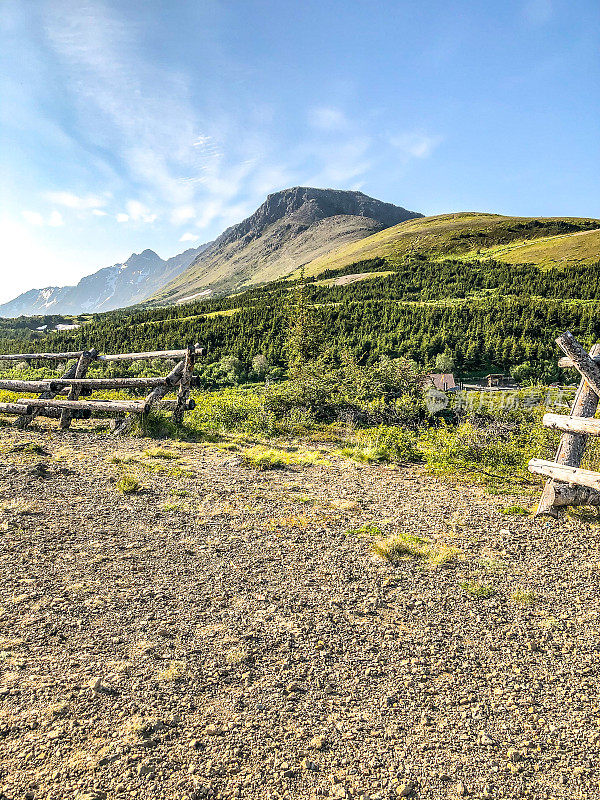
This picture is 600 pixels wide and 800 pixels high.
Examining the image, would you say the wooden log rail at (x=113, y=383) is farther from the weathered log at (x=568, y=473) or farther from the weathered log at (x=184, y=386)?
the weathered log at (x=568, y=473)

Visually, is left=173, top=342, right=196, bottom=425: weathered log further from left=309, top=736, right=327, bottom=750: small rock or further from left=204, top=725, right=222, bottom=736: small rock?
left=309, top=736, right=327, bottom=750: small rock

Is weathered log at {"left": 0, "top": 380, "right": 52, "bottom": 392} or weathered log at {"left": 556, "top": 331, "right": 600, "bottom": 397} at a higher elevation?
weathered log at {"left": 556, "top": 331, "right": 600, "bottom": 397}

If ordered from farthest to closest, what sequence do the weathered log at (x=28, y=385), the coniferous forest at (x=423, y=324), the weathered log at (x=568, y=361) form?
the coniferous forest at (x=423, y=324) → the weathered log at (x=28, y=385) → the weathered log at (x=568, y=361)

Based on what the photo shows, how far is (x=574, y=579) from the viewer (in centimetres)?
499

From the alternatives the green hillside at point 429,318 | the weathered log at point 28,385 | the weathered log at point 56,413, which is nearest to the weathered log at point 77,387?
the weathered log at point 56,413

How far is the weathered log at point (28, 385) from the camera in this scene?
12.4m

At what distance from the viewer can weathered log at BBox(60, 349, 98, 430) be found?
469 inches

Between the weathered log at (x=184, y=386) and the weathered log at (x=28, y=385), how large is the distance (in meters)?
4.01

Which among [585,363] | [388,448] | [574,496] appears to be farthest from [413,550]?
[388,448]

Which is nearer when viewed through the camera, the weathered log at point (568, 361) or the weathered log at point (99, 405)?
the weathered log at point (568, 361)

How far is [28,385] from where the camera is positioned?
42.0 ft

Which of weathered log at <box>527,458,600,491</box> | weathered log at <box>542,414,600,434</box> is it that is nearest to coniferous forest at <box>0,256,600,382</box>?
weathered log at <box>542,414,600,434</box>

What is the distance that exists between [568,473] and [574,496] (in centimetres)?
49

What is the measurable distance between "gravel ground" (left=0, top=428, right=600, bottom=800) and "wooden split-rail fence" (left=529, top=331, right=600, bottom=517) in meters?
0.45
